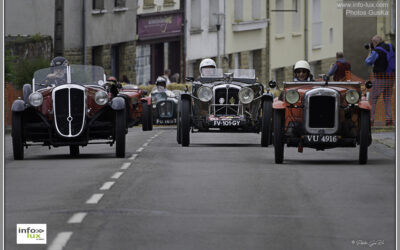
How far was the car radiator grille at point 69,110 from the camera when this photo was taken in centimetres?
1655

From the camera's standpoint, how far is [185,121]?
19422 mm

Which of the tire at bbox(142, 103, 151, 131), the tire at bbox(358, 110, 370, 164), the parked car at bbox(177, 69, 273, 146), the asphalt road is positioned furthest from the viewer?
the tire at bbox(142, 103, 151, 131)

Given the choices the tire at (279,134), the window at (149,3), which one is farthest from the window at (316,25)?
the window at (149,3)

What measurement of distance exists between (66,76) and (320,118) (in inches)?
139

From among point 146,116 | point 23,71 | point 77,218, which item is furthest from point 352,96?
point 23,71

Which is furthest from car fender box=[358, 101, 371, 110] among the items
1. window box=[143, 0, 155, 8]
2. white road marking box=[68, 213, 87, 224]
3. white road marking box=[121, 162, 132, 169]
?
window box=[143, 0, 155, 8]

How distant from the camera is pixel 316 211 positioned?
988cm

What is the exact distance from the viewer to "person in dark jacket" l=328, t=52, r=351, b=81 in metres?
22.3

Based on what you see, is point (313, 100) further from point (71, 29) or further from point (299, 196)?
point (71, 29)

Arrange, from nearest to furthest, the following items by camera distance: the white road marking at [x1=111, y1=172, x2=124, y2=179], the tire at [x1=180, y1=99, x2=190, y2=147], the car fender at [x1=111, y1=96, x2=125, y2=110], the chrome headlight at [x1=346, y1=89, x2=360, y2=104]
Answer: the white road marking at [x1=111, y1=172, x2=124, y2=179] < the chrome headlight at [x1=346, y1=89, x2=360, y2=104] < the car fender at [x1=111, y1=96, x2=125, y2=110] < the tire at [x1=180, y1=99, x2=190, y2=147]

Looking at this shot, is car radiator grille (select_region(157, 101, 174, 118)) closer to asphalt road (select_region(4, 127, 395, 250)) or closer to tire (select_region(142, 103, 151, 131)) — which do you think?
tire (select_region(142, 103, 151, 131))

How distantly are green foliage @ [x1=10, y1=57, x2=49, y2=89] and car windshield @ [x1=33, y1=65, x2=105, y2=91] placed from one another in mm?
9867

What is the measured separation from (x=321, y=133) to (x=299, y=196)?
4.35m

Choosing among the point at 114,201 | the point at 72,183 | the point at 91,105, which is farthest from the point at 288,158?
the point at 114,201
